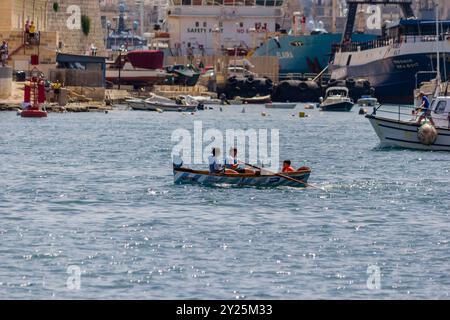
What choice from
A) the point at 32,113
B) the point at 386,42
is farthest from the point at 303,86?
the point at 32,113

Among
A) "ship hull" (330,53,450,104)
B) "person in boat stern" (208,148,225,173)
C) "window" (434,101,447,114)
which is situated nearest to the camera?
"person in boat stern" (208,148,225,173)

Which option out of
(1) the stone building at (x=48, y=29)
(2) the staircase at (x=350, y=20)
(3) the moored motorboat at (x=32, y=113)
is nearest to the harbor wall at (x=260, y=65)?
(2) the staircase at (x=350, y=20)

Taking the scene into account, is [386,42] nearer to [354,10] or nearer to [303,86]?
[303,86]

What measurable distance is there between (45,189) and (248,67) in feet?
378

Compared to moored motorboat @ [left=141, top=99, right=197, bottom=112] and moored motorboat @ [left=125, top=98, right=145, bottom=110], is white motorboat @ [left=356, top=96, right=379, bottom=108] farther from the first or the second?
moored motorboat @ [left=125, top=98, right=145, bottom=110]

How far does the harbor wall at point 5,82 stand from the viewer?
101m

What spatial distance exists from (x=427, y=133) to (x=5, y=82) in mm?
48949

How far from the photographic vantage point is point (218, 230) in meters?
35.9

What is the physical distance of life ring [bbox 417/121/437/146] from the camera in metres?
61.4

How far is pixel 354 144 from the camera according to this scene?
74562 mm

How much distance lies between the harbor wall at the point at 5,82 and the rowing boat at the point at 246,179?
56.4 meters

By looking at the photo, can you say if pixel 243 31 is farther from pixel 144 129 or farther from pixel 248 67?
pixel 144 129

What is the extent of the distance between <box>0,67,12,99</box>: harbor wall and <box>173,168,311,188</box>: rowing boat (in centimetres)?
5638

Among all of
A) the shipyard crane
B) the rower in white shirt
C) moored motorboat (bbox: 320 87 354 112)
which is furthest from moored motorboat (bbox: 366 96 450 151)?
the shipyard crane
